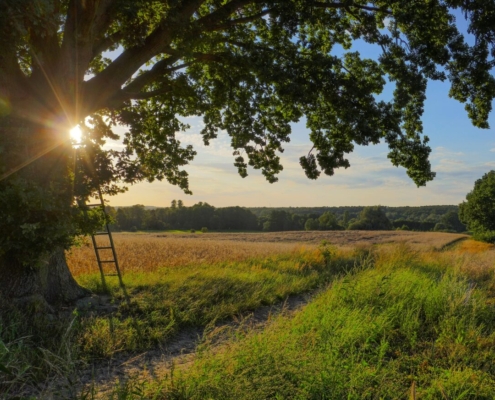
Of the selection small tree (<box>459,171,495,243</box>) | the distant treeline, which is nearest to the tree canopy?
small tree (<box>459,171,495,243</box>)

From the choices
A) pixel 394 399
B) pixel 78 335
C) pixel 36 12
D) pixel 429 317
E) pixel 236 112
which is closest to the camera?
pixel 394 399

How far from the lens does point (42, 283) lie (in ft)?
27.8

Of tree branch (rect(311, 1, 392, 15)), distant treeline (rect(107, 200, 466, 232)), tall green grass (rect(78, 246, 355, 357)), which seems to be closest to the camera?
tall green grass (rect(78, 246, 355, 357))

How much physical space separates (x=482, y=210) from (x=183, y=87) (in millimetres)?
53735

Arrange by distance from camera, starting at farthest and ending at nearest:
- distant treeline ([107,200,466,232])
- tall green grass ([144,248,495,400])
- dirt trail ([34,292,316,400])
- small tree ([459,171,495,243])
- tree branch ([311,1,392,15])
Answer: distant treeline ([107,200,466,232]) < small tree ([459,171,495,243]) < tree branch ([311,1,392,15]) < dirt trail ([34,292,316,400]) < tall green grass ([144,248,495,400])

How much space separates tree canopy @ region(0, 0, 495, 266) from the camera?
23.2 ft

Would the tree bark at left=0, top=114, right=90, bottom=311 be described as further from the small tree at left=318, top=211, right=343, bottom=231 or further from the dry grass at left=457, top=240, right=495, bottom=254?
the small tree at left=318, top=211, right=343, bottom=231

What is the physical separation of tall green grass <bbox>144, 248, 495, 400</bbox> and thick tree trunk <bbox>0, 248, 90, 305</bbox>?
A: 4.61m

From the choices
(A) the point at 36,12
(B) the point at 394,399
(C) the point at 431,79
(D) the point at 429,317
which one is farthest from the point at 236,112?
(B) the point at 394,399

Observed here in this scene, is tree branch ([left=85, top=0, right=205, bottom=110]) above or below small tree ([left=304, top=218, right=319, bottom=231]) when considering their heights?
above

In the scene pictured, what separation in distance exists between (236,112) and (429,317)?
789cm

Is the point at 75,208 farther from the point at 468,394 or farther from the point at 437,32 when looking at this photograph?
the point at 437,32

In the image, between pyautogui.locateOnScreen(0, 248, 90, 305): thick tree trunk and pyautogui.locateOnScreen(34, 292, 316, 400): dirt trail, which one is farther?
pyautogui.locateOnScreen(0, 248, 90, 305): thick tree trunk

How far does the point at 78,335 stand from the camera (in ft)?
21.7
